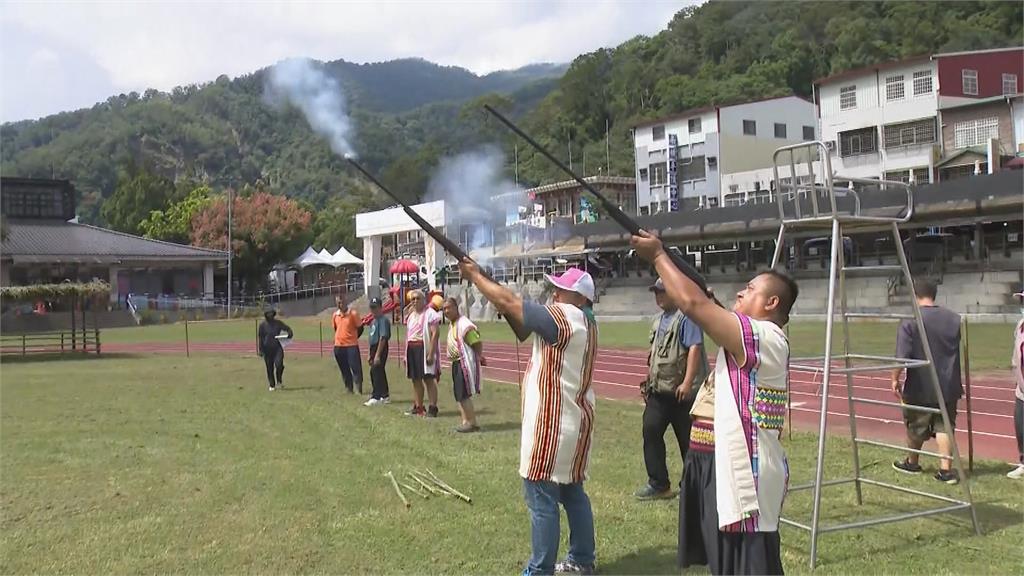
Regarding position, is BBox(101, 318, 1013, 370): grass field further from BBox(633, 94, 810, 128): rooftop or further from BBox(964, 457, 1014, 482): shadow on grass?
BBox(633, 94, 810, 128): rooftop

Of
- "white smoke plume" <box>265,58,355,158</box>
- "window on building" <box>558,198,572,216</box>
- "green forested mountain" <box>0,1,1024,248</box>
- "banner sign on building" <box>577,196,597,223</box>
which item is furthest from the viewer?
"window on building" <box>558,198,572,216</box>

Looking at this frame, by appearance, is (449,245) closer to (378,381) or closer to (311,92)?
(378,381)

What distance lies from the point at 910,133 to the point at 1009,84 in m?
7.66

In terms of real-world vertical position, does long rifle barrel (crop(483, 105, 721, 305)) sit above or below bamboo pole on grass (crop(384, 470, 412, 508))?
above

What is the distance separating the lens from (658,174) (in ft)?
187

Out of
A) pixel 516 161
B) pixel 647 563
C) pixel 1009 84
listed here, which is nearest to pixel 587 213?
pixel 516 161

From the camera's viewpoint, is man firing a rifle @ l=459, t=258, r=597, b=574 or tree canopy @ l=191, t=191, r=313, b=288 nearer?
man firing a rifle @ l=459, t=258, r=597, b=574

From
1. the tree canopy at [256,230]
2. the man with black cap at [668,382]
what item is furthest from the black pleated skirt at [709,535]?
the tree canopy at [256,230]

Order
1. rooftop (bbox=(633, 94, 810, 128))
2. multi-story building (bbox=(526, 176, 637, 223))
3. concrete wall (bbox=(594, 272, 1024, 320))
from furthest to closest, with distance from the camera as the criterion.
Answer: multi-story building (bbox=(526, 176, 637, 223)), rooftop (bbox=(633, 94, 810, 128)), concrete wall (bbox=(594, 272, 1024, 320))

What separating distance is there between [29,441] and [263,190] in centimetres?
6129

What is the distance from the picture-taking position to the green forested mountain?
1561 inches

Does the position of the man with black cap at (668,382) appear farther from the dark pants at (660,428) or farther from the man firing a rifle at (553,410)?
the man firing a rifle at (553,410)

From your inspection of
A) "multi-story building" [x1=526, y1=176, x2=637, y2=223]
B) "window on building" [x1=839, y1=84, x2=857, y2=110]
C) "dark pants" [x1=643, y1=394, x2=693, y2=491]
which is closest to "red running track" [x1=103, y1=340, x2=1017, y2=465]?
"dark pants" [x1=643, y1=394, x2=693, y2=491]

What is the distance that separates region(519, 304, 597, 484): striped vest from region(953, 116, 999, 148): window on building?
41813 millimetres
